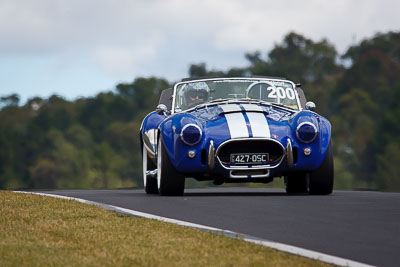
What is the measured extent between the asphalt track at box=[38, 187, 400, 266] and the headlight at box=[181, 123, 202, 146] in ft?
2.21

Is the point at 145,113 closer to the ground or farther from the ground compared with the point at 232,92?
farther from the ground

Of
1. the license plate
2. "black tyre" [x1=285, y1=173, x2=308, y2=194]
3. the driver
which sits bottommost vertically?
"black tyre" [x1=285, y1=173, x2=308, y2=194]

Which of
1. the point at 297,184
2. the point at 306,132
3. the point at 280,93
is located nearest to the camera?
the point at 306,132

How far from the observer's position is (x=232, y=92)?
629 inches

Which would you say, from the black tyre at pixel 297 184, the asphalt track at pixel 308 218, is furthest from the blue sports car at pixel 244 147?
the black tyre at pixel 297 184

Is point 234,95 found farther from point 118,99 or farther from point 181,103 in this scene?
point 118,99

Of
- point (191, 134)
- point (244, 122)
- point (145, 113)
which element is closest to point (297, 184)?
point (244, 122)

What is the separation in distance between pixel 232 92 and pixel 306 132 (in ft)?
7.40

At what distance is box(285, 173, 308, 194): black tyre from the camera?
51.0 feet

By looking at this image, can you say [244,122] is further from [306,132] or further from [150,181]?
[150,181]

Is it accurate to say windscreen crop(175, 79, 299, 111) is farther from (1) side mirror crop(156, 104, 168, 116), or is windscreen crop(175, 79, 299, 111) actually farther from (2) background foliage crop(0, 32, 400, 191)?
(2) background foliage crop(0, 32, 400, 191)

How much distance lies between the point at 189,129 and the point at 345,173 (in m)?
101

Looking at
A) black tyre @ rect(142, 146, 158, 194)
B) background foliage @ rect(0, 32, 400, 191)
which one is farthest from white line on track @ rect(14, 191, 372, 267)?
background foliage @ rect(0, 32, 400, 191)

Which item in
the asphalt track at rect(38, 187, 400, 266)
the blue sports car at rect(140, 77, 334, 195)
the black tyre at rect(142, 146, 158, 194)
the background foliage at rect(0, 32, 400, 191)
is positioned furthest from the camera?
the background foliage at rect(0, 32, 400, 191)
